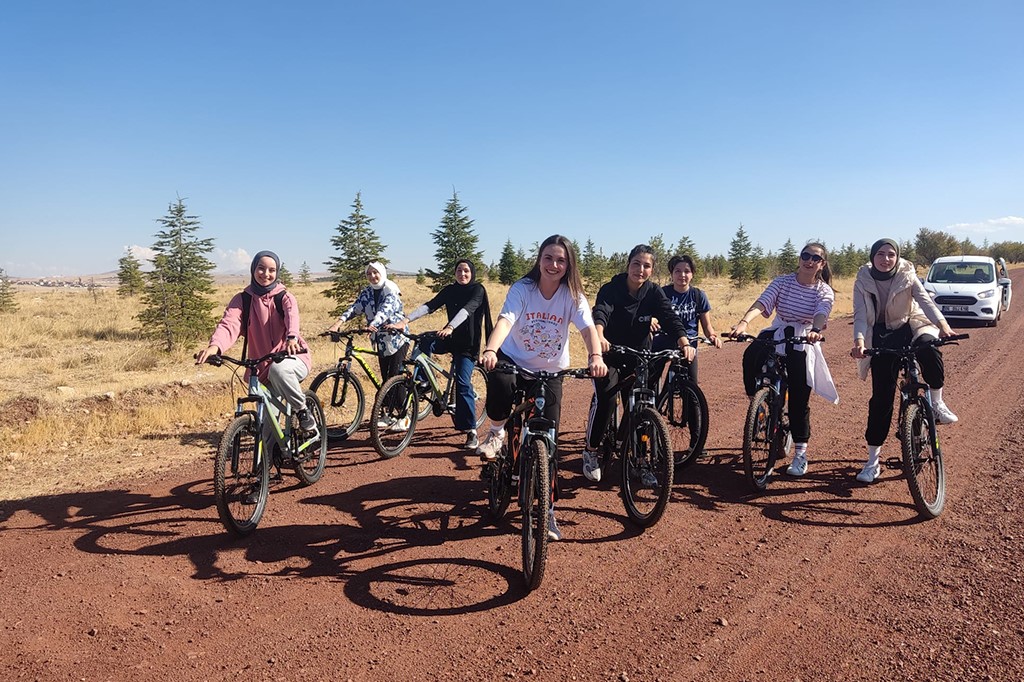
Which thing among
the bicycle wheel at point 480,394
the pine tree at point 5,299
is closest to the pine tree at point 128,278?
the pine tree at point 5,299

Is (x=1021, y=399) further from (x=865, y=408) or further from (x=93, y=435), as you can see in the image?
(x=93, y=435)

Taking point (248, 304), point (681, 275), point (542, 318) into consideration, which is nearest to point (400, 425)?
point (248, 304)

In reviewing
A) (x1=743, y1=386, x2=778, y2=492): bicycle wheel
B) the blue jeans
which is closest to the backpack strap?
the blue jeans

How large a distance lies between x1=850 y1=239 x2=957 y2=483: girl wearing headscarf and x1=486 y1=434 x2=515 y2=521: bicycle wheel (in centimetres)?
329

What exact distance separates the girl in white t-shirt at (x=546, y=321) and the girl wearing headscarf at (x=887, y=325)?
2744 mm

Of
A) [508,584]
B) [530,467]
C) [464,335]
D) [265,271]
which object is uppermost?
[265,271]

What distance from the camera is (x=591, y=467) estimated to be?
5.79 metres

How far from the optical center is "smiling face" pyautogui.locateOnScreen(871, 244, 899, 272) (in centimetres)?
550

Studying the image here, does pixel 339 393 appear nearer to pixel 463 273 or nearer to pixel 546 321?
pixel 463 273

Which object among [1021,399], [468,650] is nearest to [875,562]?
[468,650]

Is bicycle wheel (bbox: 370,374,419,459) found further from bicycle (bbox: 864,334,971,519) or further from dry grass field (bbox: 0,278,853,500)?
bicycle (bbox: 864,334,971,519)

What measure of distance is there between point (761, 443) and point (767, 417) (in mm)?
251

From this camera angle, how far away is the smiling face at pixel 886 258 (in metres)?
5.50

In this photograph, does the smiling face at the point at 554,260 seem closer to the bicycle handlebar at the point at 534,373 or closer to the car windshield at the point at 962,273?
the bicycle handlebar at the point at 534,373
